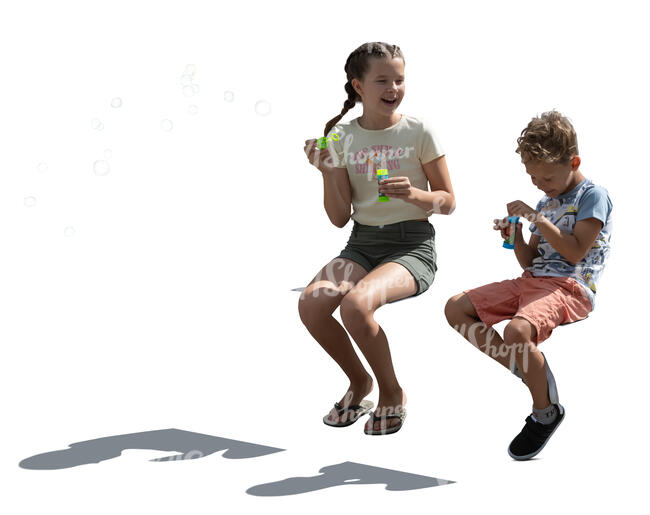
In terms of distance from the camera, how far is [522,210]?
15.9 feet

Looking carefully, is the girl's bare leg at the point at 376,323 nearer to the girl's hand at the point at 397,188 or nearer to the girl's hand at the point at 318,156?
the girl's hand at the point at 397,188

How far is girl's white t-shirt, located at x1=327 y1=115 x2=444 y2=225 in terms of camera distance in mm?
5297

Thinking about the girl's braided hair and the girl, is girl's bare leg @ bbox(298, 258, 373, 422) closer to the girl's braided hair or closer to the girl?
the girl

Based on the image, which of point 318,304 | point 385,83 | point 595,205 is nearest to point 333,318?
point 318,304

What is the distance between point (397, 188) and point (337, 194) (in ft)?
1.48

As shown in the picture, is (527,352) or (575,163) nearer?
(527,352)

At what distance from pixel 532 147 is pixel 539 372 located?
0.99 meters

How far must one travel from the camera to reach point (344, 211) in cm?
548

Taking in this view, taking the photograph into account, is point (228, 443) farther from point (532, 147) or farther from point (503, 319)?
point (532, 147)

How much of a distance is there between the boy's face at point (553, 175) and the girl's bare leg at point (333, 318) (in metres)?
1.00

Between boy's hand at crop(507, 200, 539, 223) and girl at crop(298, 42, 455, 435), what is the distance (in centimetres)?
43

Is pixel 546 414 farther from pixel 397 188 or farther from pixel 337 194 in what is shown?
pixel 337 194

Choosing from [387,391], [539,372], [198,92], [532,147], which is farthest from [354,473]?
[198,92]

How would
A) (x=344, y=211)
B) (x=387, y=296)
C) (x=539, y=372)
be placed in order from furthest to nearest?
(x=344, y=211), (x=387, y=296), (x=539, y=372)
